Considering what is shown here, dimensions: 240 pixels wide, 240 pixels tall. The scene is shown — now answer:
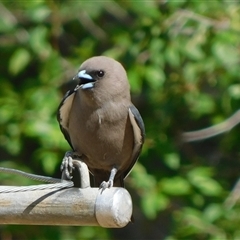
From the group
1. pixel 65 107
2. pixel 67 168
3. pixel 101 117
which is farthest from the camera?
pixel 65 107

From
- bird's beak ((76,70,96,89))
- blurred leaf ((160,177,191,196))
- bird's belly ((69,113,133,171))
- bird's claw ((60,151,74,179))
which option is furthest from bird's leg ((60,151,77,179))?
blurred leaf ((160,177,191,196))

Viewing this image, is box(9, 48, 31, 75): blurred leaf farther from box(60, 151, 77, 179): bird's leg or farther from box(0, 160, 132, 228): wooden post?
box(0, 160, 132, 228): wooden post

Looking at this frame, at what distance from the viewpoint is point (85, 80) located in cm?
395

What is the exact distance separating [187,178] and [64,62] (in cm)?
114

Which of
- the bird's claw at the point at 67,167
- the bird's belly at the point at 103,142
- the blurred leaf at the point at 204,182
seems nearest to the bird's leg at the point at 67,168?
the bird's claw at the point at 67,167

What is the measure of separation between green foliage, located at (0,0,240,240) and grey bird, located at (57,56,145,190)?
3.32 ft

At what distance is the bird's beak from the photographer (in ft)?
12.8

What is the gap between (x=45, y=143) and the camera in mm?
5164

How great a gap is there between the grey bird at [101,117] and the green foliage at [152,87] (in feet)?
3.32

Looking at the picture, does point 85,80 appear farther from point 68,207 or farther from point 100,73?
point 68,207

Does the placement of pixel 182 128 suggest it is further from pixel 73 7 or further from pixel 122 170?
pixel 122 170

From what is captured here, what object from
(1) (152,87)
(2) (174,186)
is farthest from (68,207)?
(1) (152,87)

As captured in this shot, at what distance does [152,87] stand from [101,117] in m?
1.42

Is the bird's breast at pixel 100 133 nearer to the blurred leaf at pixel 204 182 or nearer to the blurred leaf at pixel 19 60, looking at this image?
the blurred leaf at pixel 204 182
